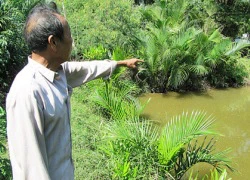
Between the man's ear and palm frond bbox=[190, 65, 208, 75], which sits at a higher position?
the man's ear

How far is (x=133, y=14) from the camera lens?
888cm

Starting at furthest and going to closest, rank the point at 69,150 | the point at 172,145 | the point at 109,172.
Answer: the point at 109,172
the point at 172,145
the point at 69,150

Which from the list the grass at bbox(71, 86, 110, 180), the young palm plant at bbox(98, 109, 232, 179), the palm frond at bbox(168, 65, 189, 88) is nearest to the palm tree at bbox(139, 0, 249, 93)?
the palm frond at bbox(168, 65, 189, 88)

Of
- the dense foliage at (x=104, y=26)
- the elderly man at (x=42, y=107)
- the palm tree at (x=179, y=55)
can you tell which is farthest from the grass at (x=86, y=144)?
the palm tree at (x=179, y=55)

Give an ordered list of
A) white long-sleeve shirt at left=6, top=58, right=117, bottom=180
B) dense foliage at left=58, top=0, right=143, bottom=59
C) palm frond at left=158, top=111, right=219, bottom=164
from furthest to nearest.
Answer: dense foliage at left=58, top=0, right=143, bottom=59
palm frond at left=158, top=111, right=219, bottom=164
white long-sleeve shirt at left=6, top=58, right=117, bottom=180

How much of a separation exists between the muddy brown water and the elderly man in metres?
4.40

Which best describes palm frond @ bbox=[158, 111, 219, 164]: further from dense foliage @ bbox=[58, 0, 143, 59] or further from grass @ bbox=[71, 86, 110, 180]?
dense foliage @ bbox=[58, 0, 143, 59]

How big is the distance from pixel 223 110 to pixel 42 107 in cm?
713

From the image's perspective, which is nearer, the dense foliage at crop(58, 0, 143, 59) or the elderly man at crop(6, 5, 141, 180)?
the elderly man at crop(6, 5, 141, 180)

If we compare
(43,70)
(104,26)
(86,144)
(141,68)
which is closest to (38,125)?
(43,70)

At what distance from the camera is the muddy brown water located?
598 centimetres

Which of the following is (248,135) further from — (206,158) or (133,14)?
(133,14)

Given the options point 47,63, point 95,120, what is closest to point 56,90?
point 47,63

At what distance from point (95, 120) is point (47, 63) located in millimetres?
3910
